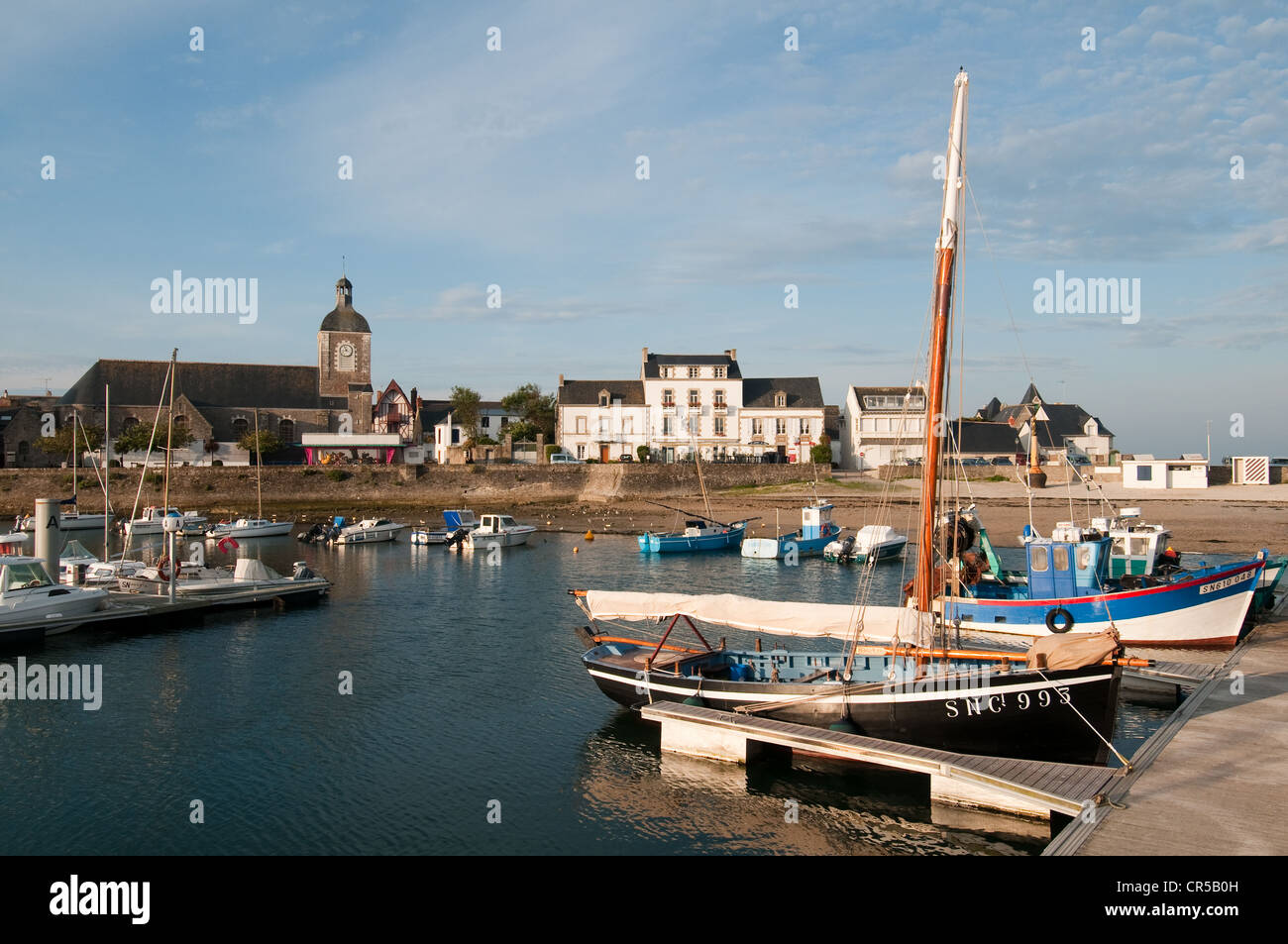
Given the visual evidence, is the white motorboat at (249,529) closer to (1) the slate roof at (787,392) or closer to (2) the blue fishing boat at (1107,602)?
(1) the slate roof at (787,392)

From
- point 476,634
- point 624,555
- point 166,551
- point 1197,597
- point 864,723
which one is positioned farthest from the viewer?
point 624,555

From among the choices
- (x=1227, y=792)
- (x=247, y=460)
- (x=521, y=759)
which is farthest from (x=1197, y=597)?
(x=247, y=460)

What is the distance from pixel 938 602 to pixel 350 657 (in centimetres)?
1827

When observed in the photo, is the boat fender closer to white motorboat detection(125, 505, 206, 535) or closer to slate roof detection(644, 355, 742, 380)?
white motorboat detection(125, 505, 206, 535)

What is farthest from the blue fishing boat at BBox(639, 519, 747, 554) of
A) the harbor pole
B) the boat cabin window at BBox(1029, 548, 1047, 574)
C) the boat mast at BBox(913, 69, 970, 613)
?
the boat mast at BBox(913, 69, 970, 613)

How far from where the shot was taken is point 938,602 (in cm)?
2036

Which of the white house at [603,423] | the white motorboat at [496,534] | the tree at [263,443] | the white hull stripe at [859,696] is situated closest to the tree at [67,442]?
the tree at [263,443]

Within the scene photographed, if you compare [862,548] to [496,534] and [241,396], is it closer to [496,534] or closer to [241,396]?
[496,534]

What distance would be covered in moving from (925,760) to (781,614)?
5.54 m

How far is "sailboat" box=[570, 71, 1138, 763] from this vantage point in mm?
16562

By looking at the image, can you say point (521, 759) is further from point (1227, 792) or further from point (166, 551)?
point (166, 551)

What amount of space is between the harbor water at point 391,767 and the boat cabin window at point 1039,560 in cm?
564

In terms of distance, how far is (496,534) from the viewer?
201 feet

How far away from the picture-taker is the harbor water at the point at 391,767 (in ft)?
51.0
